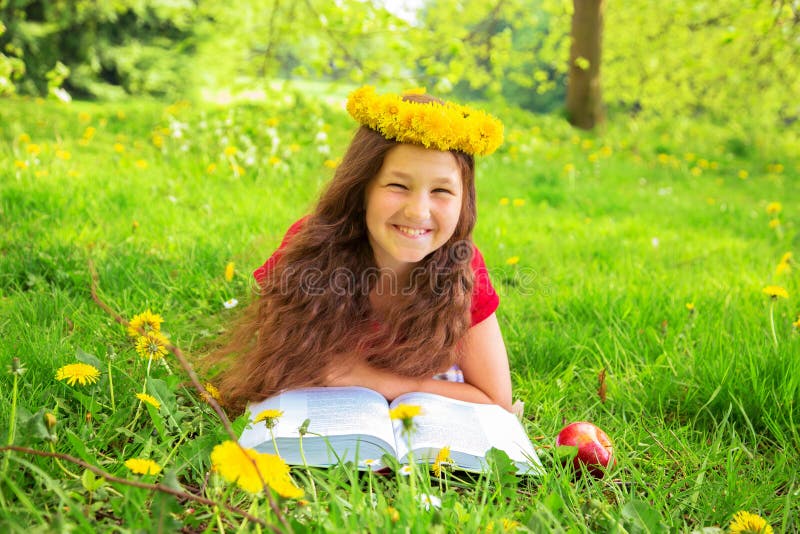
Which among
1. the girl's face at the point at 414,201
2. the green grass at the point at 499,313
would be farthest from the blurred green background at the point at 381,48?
the girl's face at the point at 414,201

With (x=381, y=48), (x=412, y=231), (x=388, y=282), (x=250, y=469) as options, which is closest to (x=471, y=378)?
(x=388, y=282)

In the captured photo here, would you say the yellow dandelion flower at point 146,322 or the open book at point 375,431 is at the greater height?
the yellow dandelion flower at point 146,322

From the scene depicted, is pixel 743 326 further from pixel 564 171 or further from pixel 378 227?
pixel 564 171

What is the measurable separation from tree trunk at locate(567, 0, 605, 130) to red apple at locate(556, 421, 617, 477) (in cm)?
806

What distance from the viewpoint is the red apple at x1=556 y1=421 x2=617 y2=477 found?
1.78m

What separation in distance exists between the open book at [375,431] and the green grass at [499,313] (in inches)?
3.2

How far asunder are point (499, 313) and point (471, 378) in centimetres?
76

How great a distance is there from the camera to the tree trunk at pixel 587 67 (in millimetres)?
9102

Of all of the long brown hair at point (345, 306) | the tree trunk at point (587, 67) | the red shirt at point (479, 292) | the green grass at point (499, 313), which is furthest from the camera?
the tree trunk at point (587, 67)

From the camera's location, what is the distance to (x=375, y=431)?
167 centimetres

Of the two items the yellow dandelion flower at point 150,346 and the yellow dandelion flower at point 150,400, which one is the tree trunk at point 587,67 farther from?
the yellow dandelion flower at point 150,400

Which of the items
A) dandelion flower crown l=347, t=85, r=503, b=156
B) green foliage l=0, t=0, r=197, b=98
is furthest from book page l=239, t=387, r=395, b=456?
green foliage l=0, t=0, r=197, b=98

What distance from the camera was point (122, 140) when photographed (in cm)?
515

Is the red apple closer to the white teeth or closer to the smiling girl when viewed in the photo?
the smiling girl
